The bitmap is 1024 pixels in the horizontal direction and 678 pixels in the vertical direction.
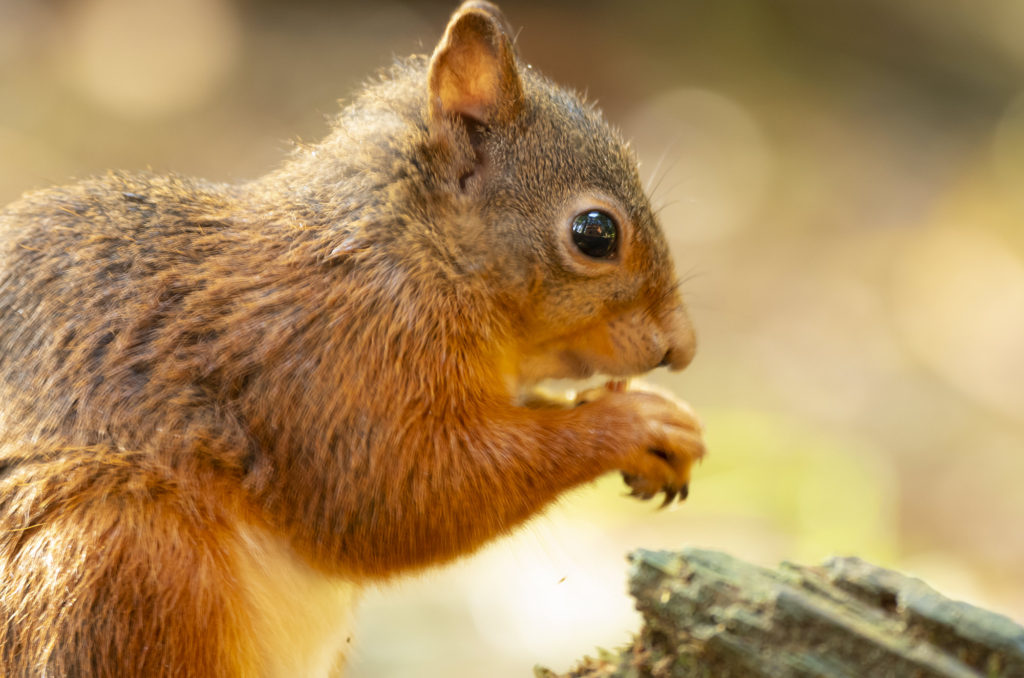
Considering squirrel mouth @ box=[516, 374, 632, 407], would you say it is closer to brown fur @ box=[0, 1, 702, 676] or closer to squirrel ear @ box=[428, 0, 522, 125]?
brown fur @ box=[0, 1, 702, 676]

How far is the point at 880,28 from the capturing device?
7641 mm

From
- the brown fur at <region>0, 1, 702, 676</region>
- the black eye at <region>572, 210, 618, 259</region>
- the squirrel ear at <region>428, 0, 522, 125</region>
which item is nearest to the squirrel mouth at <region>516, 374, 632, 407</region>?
the brown fur at <region>0, 1, 702, 676</region>

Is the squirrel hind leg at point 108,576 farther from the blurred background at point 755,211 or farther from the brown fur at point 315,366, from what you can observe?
the blurred background at point 755,211

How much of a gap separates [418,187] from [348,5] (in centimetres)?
624

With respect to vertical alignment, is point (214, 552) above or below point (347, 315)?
below

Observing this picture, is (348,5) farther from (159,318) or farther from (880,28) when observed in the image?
(159,318)

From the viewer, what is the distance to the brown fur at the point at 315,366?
171cm

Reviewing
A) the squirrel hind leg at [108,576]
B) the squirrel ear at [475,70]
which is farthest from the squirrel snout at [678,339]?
the squirrel hind leg at [108,576]

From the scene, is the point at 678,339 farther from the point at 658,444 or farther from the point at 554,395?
the point at 554,395

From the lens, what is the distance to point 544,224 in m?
2.06

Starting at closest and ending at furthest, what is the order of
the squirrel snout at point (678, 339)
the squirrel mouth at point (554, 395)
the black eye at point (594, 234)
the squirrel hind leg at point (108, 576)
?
1. the squirrel hind leg at point (108, 576)
2. the black eye at point (594, 234)
3. the squirrel snout at point (678, 339)
4. the squirrel mouth at point (554, 395)

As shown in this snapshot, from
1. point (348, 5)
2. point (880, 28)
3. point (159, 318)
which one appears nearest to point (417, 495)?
point (159, 318)

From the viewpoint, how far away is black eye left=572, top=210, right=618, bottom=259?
2055mm

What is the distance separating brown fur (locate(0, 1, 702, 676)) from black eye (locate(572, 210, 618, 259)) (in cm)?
3
